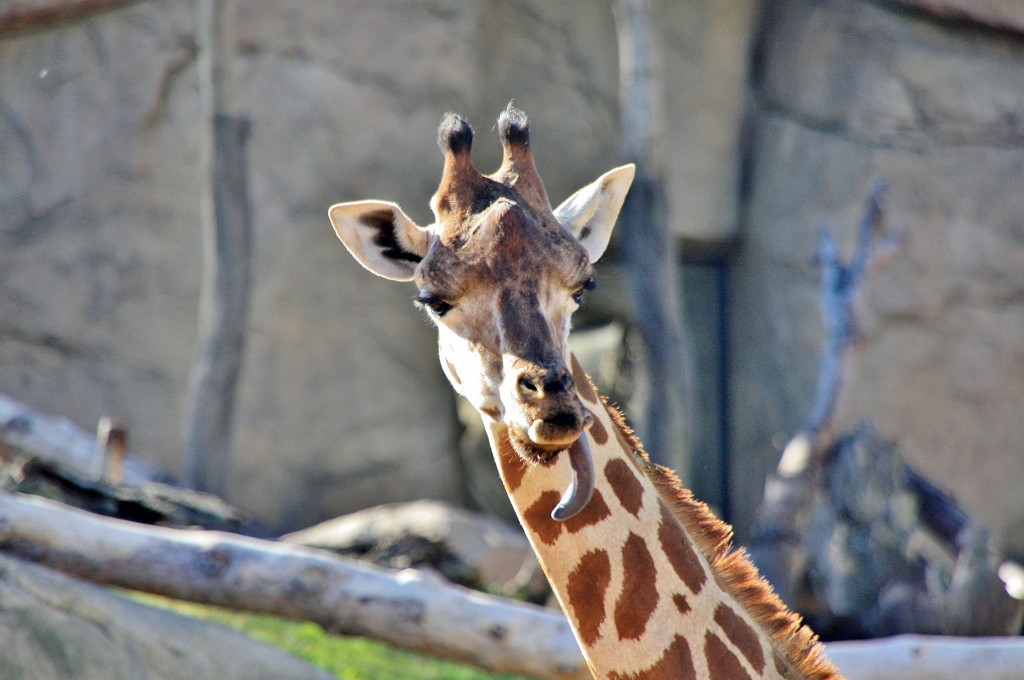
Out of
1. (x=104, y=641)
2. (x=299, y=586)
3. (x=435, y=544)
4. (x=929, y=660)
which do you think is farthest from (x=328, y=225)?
(x=929, y=660)

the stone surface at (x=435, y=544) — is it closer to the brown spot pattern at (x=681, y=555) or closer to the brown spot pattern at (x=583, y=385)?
the brown spot pattern at (x=583, y=385)

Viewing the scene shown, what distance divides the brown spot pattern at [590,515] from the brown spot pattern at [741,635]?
0.34 meters

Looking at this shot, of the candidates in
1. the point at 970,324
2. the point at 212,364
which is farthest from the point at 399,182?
the point at 970,324

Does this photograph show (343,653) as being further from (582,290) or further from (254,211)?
(254,211)

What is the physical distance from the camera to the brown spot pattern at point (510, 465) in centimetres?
271

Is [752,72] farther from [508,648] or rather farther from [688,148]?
[508,648]

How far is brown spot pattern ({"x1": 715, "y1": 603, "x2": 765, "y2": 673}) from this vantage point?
270 cm

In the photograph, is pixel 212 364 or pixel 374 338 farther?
pixel 374 338

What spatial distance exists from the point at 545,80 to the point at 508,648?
673 centimetres

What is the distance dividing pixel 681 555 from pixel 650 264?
20.2 ft

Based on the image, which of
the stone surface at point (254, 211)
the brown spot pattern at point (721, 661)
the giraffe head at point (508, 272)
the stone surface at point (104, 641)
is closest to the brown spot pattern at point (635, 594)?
the brown spot pattern at point (721, 661)

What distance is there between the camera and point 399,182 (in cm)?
981

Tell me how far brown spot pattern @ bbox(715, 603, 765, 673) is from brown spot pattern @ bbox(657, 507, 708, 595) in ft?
0.26

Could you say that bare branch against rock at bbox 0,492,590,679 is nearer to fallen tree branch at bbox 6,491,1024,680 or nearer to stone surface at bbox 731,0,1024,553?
fallen tree branch at bbox 6,491,1024,680
